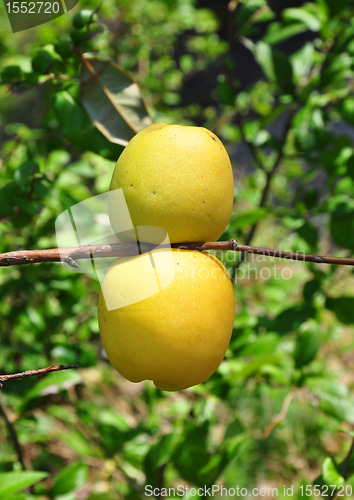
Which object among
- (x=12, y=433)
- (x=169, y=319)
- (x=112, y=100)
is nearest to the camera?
(x=169, y=319)

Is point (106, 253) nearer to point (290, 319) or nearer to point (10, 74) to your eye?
point (10, 74)

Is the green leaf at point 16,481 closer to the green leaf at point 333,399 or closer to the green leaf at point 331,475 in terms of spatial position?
the green leaf at point 331,475

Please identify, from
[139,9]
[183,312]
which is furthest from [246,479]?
[139,9]

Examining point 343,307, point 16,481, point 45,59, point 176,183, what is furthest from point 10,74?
point 343,307

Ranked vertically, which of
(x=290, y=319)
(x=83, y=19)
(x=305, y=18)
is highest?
(x=83, y=19)

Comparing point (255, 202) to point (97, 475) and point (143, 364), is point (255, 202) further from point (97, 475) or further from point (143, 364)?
point (97, 475)

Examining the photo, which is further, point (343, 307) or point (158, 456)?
point (343, 307)
